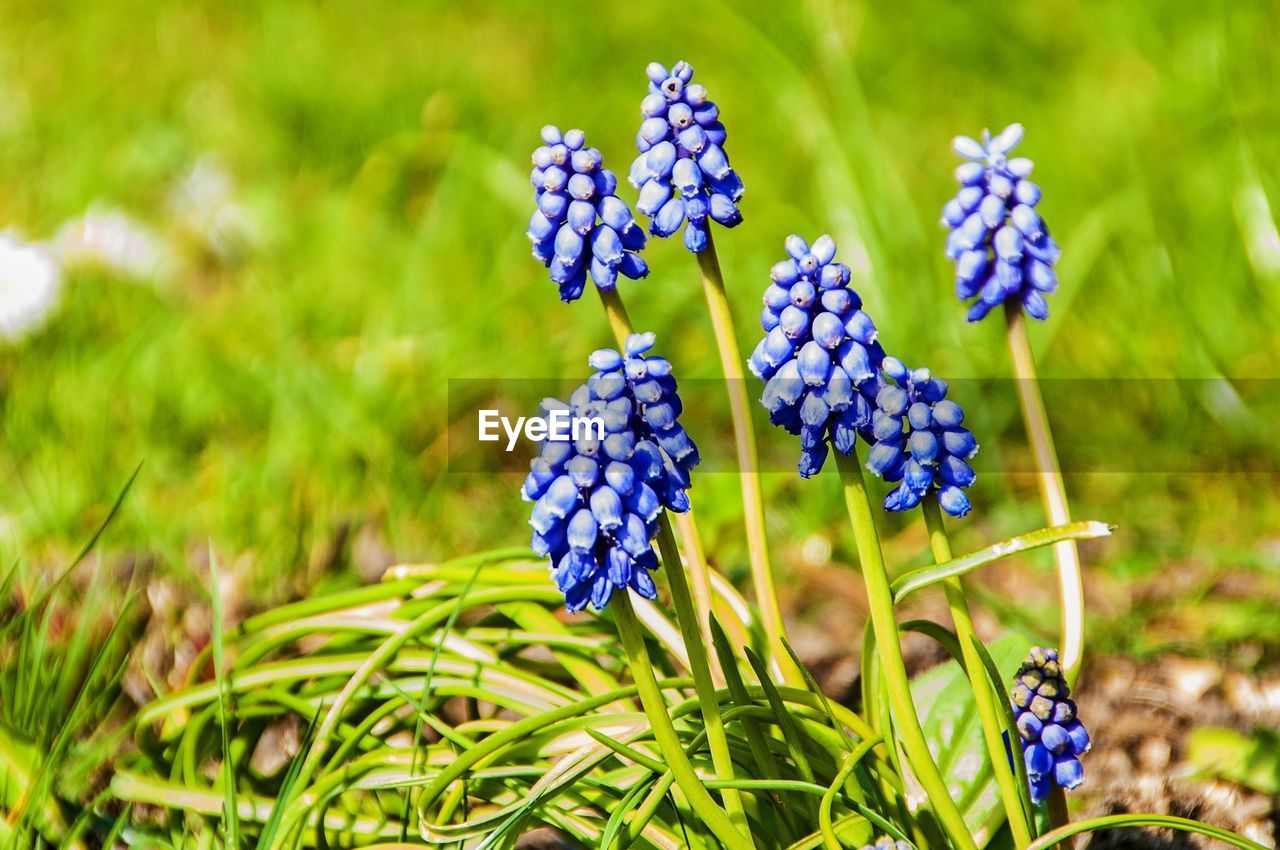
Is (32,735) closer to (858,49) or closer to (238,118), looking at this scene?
(238,118)

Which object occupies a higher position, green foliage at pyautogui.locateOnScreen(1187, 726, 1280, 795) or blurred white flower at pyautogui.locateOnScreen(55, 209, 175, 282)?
blurred white flower at pyautogui.locateOnScreen(55, 209, 175, 282)

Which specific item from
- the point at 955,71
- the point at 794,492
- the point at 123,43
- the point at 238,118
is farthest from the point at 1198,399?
the point at 123,43

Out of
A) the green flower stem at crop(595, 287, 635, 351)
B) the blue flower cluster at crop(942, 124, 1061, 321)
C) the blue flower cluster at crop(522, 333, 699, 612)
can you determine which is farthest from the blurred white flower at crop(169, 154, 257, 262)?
the blue flower cluster at crop(522, 333, 699, 612)

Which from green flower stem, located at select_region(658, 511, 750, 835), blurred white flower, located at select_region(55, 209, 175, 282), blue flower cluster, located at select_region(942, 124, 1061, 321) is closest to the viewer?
green flower stem, located at select_region(658, 511, 750, 835)

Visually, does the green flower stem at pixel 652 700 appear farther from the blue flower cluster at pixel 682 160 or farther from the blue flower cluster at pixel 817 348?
the blue flower cluster at pixel 682 160

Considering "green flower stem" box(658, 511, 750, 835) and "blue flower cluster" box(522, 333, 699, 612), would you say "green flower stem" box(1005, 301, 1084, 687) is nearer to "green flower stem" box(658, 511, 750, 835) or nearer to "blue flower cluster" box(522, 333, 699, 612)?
"green flower stem" box(658, 511, 750, 835)

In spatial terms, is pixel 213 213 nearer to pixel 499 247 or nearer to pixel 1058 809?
pixel 499 247

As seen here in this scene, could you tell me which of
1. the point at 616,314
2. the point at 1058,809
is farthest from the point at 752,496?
the point at 1058,809
